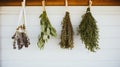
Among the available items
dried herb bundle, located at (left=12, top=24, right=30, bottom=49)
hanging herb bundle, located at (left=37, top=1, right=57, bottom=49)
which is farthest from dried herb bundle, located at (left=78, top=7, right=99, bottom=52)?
dried herb bundle, located at (left=12, top=24, right=30, bottom=49)

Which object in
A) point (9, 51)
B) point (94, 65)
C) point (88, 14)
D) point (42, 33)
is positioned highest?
point (88, 14)

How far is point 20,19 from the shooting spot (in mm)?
2561

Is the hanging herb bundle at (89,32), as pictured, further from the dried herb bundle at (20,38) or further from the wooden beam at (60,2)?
the dried herb bundle at (20,38)


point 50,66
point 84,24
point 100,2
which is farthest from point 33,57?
point 100,2

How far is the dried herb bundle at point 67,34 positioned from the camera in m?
2.52

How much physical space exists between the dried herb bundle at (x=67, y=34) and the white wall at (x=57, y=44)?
155mm

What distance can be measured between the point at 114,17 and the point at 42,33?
2.80ft

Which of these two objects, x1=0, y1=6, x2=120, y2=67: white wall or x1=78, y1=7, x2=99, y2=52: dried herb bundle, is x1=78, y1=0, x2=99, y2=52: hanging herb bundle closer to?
x1=78, y1=7, x2=99, y2=52: dried herb bundle

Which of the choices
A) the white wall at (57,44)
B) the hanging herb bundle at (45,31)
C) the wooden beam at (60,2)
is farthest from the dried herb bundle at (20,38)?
the wooden beam at (60,2)

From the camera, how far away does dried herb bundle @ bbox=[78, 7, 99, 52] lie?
253 cm

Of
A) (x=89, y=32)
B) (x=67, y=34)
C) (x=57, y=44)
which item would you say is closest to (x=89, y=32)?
(x=89, y=32)

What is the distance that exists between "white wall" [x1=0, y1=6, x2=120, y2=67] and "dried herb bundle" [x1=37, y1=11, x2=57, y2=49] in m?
0.19

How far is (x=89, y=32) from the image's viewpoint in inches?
100

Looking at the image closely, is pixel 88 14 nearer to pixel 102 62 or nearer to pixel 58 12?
pixel 58 12
